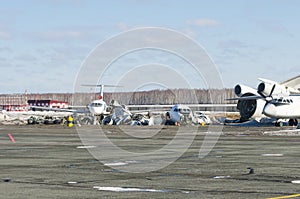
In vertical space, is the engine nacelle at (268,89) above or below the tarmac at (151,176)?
above

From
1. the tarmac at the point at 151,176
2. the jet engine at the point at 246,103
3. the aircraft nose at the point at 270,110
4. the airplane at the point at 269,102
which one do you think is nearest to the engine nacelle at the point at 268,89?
the airplane at the point at 269,102

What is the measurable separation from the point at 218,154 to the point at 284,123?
165 ft

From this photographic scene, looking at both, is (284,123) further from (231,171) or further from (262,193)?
(262,193)

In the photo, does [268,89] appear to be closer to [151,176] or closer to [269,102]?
Answer: [269,102]

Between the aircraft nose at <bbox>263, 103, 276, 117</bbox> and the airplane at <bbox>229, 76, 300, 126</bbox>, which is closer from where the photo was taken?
the aircraft nose at <bbox>263, 103, 276, 117</bbox>

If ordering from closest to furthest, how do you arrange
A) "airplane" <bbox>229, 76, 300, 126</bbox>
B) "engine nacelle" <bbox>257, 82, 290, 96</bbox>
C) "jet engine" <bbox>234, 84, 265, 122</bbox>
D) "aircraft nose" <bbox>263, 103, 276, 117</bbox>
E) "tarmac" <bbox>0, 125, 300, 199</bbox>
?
"tarmac" <bbox>0, 125, 300, 199</bbox>
"aircraft nose" <bbox>263, 103, 276, 117</bbox>
"airplane" <bbox>229, 76, 300, 126</bbox>
"engine nacelle" <bbox>257, 82, 290, 96</bbox>
"jet engine" <bbox>234, 84, 265, 122</bbox>

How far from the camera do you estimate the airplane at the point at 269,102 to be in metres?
65.5

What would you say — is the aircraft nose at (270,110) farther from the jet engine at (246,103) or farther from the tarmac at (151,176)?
the tarmac at (151,176)

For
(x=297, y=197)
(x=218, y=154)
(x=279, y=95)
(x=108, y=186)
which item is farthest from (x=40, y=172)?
(x=279, y=95)

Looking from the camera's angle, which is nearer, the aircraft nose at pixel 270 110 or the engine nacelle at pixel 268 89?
the aircraft nose at pixel 270 110

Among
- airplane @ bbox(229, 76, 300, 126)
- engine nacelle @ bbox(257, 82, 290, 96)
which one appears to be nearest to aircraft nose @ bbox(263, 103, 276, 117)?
airplane @ bbox(229, 76, 300, 126)

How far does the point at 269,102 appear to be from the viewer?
66375mm

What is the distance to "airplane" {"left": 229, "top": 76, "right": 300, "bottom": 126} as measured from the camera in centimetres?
6550

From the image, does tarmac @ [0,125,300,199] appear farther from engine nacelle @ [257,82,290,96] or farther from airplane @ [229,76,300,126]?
engine nacelle @ [257,82,290,96]
